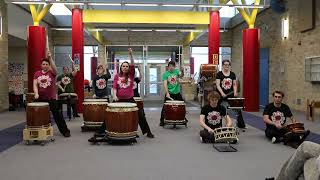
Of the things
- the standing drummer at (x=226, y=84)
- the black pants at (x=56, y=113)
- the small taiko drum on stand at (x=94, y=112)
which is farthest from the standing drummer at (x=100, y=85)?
the standing drummer at (x=226, y=84)

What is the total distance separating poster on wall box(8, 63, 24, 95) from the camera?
1500 centimetres

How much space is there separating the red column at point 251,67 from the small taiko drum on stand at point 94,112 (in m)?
6.71

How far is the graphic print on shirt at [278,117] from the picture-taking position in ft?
22.2

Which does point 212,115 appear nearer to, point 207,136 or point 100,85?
point 207,136

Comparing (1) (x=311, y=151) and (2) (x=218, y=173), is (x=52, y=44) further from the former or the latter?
(1) (x=311, y=151)

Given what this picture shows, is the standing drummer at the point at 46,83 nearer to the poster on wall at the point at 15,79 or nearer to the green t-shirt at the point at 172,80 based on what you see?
the green t-shirt at the point at 172,80

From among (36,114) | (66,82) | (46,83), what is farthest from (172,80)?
(36,114)

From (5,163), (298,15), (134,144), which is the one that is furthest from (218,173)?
(298,15)

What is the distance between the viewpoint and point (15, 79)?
15.2 metres

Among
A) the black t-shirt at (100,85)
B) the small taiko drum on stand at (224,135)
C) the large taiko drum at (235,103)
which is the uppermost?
the black t-shirt at (100,85)

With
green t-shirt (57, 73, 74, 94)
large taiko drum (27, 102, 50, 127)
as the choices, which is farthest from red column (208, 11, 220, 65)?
large taiko drum (27, 102, 50, 127)

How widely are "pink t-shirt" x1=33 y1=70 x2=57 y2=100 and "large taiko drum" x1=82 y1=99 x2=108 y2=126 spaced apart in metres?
0.98

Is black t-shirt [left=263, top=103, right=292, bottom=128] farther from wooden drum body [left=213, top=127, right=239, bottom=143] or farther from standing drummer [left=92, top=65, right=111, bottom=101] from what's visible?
standing drummer [left=92, top=65, right=111, bottom=101]

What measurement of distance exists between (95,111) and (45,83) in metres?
1.28
